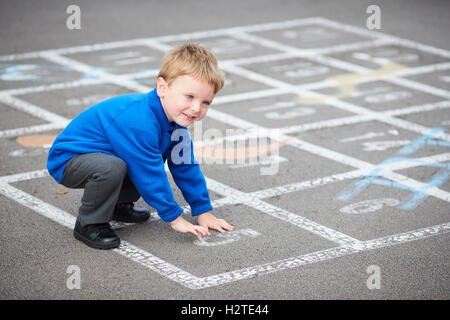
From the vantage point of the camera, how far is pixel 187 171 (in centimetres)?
516

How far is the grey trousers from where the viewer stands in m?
4.80

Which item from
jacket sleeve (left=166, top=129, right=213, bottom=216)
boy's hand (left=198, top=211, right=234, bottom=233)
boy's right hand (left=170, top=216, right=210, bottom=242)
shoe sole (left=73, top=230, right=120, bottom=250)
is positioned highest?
jacket sleeve (left=166, top=129, right=213, bottom=216)

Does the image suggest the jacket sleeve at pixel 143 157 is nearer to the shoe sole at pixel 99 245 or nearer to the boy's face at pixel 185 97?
the boy's face at pixel 185 97

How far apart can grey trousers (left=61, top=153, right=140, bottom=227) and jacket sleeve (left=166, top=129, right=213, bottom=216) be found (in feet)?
1.19

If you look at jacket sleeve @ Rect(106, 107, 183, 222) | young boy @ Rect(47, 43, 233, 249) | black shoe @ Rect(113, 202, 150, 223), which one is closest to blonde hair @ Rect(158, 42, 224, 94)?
young boy @ Rect(47, 43, 233, 249)

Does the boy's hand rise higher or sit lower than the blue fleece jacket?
lower

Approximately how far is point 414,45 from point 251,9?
285cm

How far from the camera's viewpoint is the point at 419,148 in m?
6.92

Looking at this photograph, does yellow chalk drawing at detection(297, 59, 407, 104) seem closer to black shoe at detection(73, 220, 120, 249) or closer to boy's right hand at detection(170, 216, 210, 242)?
boy's right hand at detection(170, 216, 210, 242)

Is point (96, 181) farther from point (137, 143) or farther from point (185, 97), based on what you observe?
point (185, 97)

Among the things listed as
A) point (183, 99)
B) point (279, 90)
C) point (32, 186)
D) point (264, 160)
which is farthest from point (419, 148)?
point (32, 186)

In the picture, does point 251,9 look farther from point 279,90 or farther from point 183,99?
point 183,99

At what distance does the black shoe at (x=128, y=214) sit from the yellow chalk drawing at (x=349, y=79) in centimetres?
317

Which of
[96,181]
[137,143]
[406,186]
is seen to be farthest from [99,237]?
[406,186]
